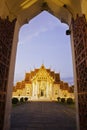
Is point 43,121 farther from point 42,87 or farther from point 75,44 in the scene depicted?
point 42,87

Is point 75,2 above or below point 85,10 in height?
above

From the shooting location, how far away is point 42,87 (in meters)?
37.6

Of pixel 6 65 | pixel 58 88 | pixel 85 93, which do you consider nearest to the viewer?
pixel 85 93

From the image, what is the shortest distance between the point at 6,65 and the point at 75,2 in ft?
9.21

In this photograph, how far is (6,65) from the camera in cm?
463

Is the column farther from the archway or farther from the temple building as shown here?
the temple building

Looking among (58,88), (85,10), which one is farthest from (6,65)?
(58,88)

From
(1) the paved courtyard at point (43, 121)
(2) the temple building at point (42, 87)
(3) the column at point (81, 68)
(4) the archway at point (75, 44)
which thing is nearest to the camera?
(3) the column at point (81, 68)

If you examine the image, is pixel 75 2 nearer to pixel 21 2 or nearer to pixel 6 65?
pixel 21 2

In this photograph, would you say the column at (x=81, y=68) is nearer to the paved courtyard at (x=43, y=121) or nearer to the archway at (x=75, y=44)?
the archway at (x=75, y=44)

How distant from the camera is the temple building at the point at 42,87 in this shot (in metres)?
37.2

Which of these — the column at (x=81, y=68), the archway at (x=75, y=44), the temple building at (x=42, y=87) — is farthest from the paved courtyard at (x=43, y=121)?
the temple building at (x=42, y=87)

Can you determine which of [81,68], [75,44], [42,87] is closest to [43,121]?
[81,68]

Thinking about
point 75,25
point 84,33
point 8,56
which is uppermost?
point 75,25
